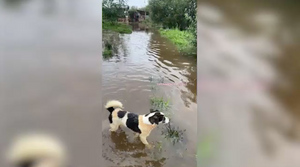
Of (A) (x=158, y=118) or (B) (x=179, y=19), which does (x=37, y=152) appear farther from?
(B) (x=179, y=19)

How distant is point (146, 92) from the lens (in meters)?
1.45

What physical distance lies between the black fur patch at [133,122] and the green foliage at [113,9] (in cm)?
49

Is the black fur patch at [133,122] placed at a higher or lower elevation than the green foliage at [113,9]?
lower

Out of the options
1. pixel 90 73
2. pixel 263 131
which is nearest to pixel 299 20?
pixel 263 131

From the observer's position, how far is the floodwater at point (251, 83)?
1515mm

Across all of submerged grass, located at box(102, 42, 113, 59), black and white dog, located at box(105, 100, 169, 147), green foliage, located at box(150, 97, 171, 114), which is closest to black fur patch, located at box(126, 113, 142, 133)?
black and white dog, located at box(105, 100, 169, 147)

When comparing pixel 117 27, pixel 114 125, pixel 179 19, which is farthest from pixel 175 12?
pixel 114 125

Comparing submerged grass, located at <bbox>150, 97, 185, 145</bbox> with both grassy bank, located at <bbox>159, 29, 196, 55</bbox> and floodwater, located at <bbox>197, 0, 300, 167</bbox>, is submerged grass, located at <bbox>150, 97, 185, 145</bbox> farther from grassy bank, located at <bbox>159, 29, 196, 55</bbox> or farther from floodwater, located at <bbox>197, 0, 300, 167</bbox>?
grassy bank, located at <bbox>159, 29, 196, 55</bbox>

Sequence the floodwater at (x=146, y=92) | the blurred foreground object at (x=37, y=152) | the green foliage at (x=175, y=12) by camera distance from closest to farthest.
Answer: the blurred foreground object at (x=37, y=152) < the floodwater at (x=146, y=92) < the green foliage at (x=175, y=12)

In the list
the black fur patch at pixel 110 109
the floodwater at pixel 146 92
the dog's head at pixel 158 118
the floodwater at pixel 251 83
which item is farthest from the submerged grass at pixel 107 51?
the floodwater at pixel 251 83

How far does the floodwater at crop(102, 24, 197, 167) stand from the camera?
1.40m

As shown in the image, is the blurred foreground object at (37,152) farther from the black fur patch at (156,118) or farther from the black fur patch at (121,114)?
the black fur patch at (156,118)

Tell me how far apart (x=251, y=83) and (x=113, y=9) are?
2.70 ft

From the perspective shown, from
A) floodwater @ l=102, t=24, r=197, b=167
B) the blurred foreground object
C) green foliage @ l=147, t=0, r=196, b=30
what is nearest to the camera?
the blurred foreground object
